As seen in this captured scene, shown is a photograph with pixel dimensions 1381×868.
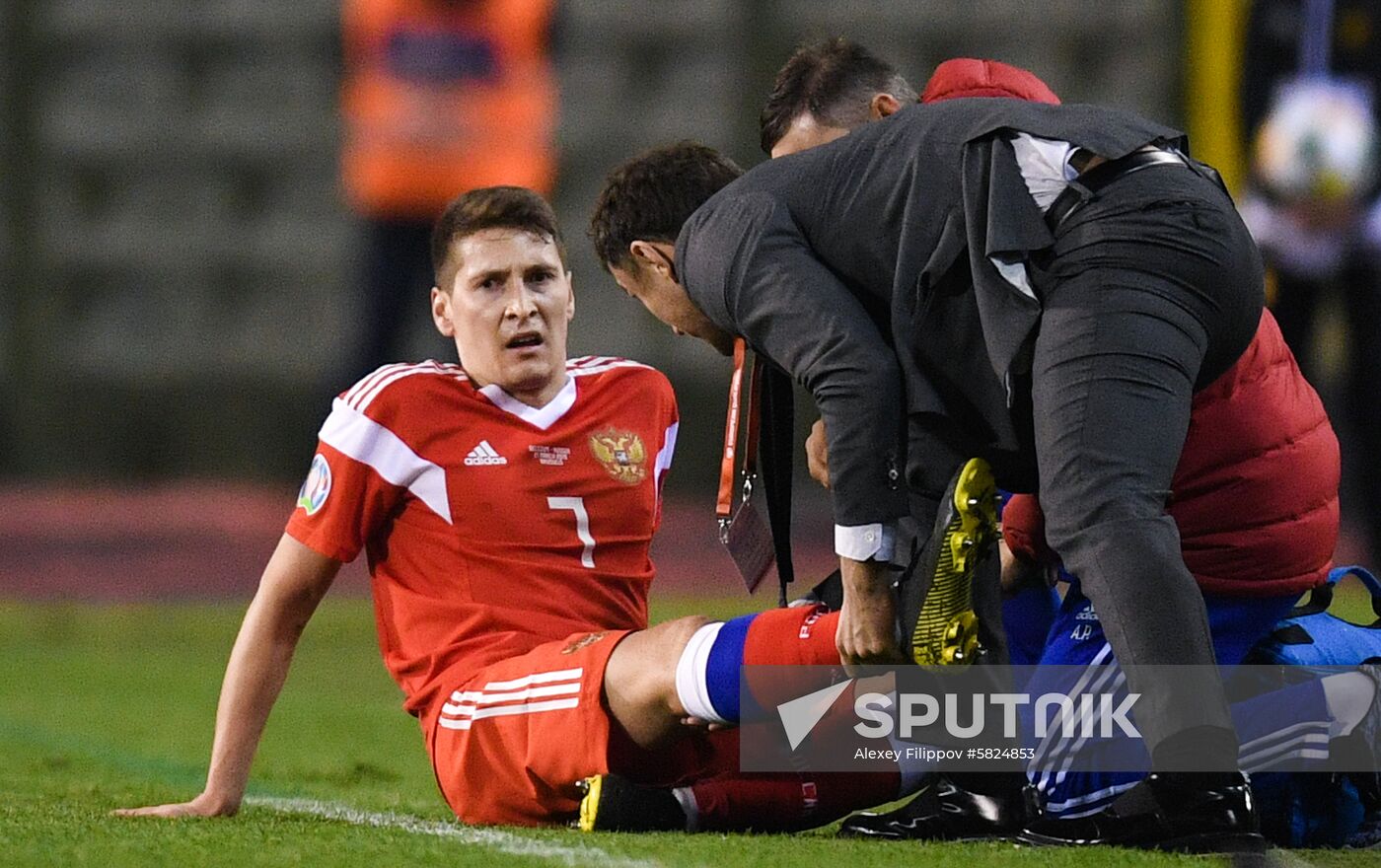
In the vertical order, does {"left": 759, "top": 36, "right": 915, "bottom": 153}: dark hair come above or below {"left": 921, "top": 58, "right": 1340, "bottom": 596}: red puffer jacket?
above

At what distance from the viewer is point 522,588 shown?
137 inches

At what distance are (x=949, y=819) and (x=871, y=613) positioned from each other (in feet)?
1.43

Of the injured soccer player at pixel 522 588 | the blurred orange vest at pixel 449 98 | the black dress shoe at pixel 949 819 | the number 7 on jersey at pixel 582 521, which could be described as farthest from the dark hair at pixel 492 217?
the blurred orange vest at pixel 449 98

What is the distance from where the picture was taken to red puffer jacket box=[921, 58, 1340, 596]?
10.5 feet

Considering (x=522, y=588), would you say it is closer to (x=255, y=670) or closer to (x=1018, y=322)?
(x=255, y=670)

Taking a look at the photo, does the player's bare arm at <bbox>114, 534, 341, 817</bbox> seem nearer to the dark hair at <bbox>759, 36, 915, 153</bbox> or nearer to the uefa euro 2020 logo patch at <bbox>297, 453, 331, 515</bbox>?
the uefa euro 2020 logo patch at <bbox>297, 453, 331, 515</bbox>

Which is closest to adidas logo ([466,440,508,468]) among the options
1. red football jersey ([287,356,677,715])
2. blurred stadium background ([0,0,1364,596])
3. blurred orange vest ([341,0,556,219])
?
red football jersey ([287,356,677,715])

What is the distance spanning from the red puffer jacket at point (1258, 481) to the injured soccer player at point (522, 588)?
0.57 metres

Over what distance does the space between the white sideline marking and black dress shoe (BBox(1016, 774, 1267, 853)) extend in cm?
64

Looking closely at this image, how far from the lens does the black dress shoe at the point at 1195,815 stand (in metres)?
2.77

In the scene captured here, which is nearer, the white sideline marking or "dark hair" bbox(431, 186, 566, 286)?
the white sideline marking

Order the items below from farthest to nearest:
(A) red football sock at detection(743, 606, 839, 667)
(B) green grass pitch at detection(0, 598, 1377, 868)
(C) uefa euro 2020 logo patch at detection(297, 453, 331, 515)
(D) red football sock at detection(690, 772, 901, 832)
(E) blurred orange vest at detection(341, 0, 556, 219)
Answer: (E) blurred orange vest at detection(341, 0, 556, 219) → (C) uefa euro 2020 logo patch at detection(297, 453, 331, 515) → (D) red football sock at detection(690, 772, 901, 832) → (A) red football sock at detection(743, 606, 839, 667) → (B) green grass pitch at detection(0, 598, 1377, 868)

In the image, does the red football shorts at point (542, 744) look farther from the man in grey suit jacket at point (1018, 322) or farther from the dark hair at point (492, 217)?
the dark hair at point (492, 217)

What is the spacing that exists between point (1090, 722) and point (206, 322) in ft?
24.0
